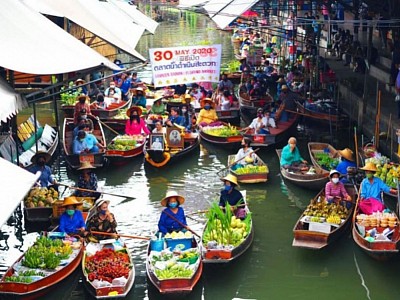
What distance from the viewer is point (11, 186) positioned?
820 centimetres

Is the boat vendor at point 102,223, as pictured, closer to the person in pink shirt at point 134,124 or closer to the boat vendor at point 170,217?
the boat vendor at point 170,217

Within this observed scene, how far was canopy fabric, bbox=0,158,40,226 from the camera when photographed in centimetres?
755

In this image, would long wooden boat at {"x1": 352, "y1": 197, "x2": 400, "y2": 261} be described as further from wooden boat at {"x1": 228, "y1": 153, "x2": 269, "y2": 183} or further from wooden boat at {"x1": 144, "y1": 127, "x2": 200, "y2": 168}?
wooden boat at {"x1": 144, "y1": 127, "x2": 200, "y2": 168}

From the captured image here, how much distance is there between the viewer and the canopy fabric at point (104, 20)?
16.1 m

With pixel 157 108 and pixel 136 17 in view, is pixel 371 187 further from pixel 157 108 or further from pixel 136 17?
pixel 136 17

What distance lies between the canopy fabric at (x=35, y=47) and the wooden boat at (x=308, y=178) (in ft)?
13.9

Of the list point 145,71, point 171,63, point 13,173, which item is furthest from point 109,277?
point 145,71

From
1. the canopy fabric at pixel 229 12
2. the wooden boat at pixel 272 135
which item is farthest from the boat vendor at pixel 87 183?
the canopy fabric at pixel 229 12

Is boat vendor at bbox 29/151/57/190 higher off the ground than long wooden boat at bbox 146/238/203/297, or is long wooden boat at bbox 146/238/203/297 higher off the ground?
boat vendor at bbox 29/151/57/190

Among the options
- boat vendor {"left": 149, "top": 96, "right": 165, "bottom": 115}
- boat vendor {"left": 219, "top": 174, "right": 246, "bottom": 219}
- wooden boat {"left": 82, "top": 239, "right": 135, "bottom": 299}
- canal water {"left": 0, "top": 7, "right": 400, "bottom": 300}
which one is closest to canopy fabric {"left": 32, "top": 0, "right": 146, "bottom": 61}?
boat vendor {"left": 149, "top": 96, "right": 165, "bottom": 115}

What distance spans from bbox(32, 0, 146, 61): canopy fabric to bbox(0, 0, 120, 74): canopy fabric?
6.34 feet

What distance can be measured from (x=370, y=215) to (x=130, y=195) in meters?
5.44

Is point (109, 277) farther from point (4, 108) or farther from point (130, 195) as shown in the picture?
point (130, 195)

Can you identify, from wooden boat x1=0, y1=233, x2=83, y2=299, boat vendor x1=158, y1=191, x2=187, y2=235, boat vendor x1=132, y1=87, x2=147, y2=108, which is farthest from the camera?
boat vendor x1=132, y1=87, x2=147, y2=108
